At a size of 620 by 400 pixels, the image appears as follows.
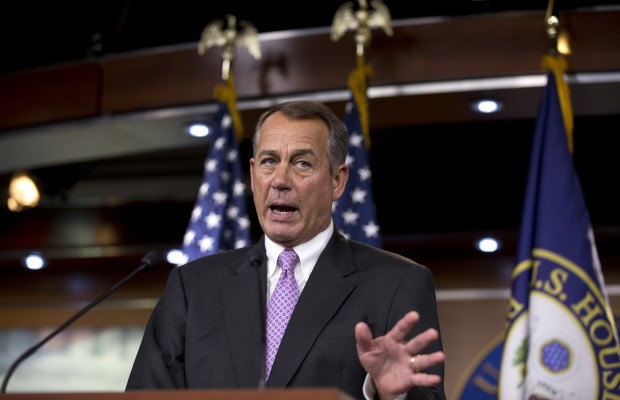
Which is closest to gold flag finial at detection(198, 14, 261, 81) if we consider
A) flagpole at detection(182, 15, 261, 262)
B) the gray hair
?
flagpole at detection(182, 15, 261, 262)

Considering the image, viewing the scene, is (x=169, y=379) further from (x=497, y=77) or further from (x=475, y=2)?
(x=475, y=2)

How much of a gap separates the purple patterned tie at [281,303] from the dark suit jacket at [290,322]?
4 centimetres

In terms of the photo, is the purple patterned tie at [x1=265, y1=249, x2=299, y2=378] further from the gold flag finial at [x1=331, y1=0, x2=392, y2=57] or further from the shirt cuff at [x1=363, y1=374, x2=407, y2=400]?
the gold flag finial at [x1=331, y1=0, x2=392, y2=57]

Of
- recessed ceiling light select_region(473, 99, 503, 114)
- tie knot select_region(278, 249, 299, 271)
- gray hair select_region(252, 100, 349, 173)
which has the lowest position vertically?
tie knot select_region(278, 249, 299, 271)

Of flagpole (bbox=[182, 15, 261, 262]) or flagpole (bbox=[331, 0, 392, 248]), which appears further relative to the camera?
flagpole (bbox=[182, 15, 261, 262])

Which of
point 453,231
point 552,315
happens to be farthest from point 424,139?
point 552,315

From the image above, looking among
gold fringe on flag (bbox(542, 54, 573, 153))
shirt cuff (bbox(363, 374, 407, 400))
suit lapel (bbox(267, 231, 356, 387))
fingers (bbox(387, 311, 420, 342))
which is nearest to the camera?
fingers (bbox(387, 311, 420, 342))

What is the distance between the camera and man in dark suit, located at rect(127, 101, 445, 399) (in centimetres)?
222

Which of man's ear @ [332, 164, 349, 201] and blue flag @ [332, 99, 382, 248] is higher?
blue flag @ [332, 99, 382, 248]

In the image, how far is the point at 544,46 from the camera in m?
4.54

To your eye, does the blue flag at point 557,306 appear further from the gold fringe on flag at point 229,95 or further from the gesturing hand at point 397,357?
the gesturing hand at point 397,357

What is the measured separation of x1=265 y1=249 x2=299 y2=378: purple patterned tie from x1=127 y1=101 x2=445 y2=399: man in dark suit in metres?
0.01

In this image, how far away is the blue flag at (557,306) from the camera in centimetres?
398

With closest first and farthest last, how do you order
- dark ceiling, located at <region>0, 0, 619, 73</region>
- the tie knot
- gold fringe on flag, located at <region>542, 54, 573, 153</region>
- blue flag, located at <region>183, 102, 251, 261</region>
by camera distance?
the tie knot, gold fringe on flag, located at <region>542, 54, 573, 153</region>, blue flag, located at <region>183, 102, 251, 261</region>, dark ceiling, located at <region>0, 0, 619, 73</region>
